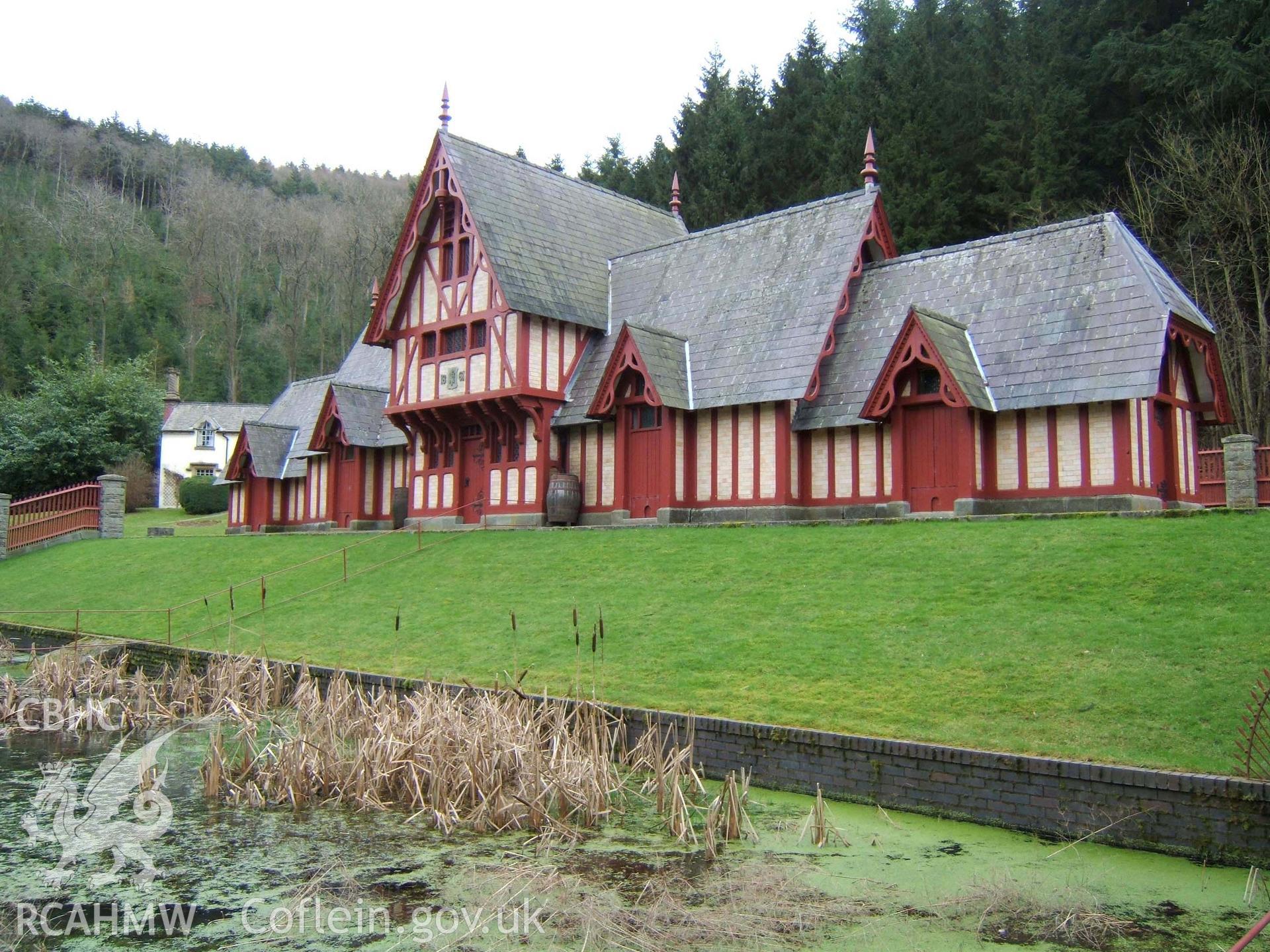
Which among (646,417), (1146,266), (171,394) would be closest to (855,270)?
(646,417)

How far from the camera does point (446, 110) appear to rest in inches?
1122

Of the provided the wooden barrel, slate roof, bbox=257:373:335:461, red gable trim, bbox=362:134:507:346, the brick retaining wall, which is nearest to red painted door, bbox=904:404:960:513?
the wooden barrel

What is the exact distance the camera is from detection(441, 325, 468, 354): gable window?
1078 inches

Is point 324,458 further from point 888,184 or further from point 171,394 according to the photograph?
point 171,394

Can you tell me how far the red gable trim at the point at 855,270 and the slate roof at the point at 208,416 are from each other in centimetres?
4008

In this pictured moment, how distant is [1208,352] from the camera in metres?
21.1

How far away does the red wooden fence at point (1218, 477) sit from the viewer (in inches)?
805

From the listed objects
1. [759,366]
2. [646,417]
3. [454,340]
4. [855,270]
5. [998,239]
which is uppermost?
[998,239]

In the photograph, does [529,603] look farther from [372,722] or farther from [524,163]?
[524,163]

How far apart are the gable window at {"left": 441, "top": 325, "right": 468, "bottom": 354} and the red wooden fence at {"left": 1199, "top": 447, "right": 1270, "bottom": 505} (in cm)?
1733

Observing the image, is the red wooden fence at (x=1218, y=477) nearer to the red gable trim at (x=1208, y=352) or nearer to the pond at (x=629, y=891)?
the red gable trim at (x=1208, y=352)

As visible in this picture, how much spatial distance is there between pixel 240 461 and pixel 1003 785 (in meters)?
33.0

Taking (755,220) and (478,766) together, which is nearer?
(478,766)

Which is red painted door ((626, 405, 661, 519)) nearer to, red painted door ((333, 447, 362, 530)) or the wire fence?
the wire fence
